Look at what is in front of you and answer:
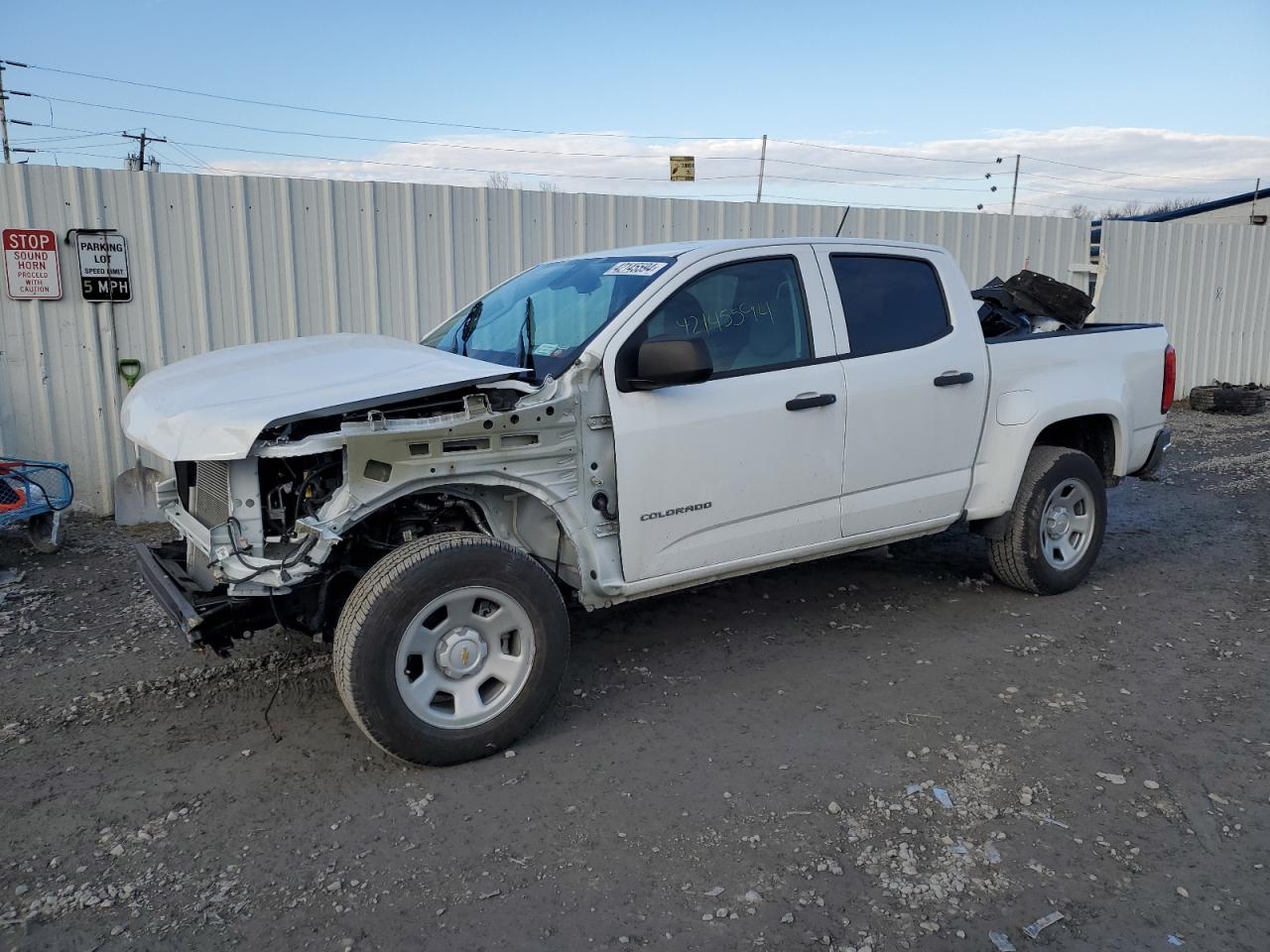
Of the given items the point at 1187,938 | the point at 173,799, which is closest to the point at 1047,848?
the point at 1187,938

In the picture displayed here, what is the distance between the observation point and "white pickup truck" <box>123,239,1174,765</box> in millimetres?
3689

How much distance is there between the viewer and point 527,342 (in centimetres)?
455

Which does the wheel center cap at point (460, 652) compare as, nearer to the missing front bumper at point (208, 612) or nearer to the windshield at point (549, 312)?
the missing front bumper at point (208, 612)

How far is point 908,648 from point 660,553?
1.60 m

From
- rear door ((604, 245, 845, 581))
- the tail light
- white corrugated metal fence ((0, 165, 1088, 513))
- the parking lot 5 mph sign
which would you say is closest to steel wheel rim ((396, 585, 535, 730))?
rear door ((604, 245, 845, 581))

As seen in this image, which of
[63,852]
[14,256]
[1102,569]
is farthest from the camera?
[14,256]

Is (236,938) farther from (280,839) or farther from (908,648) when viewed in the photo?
(908,648)

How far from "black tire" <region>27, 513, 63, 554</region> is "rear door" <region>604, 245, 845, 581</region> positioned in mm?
4365

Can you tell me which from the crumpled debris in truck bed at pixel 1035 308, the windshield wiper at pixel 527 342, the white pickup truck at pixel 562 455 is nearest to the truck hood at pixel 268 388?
the white pickup truck at pixel 562 455

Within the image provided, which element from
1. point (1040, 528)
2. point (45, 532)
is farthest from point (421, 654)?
point (45, 532)

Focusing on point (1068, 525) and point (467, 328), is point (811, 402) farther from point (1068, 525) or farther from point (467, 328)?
point (1068, 525)

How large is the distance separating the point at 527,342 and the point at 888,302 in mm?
1894

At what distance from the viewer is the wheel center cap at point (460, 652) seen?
3.84m

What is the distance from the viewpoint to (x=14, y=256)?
23.7ft
